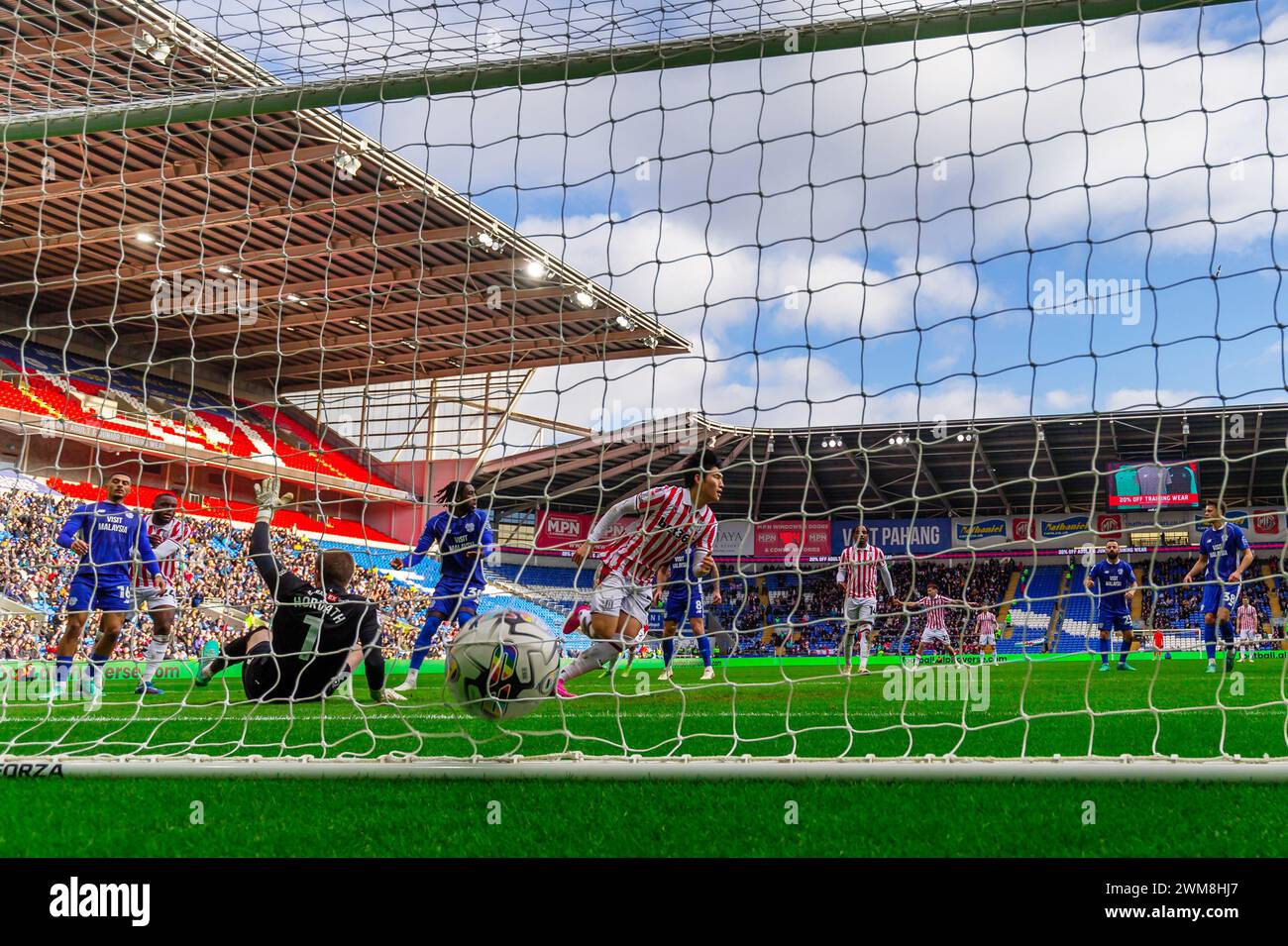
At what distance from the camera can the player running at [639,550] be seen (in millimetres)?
5996

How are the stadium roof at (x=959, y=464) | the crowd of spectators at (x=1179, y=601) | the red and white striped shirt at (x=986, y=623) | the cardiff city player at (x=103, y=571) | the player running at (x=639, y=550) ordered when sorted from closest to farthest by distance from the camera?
the player running at (x=639, y=550) → the cardiff city player at (x=103, y=571) → the red and white striped shirt at (x=986, y=623) → the crowd of spectators at (x=1179, y=601) → the stadium roof at (x=959, y=464)

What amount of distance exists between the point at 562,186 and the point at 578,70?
571 mm

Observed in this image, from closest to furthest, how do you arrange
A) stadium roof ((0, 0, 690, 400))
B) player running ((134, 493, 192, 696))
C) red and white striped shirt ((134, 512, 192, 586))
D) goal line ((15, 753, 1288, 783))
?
goal line ((15, 753, 1288, 783)) < player running ((134, 493, 192, 696)) < red and white striped shirt ((134, 512, 192, 586)) < stadium roof ((0, 0, 690, 400))

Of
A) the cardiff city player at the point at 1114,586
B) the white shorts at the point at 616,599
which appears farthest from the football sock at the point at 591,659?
the cardiff city player at the point at 1114,586

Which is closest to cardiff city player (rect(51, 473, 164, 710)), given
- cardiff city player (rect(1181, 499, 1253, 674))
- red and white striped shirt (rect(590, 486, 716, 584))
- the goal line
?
red and white striped shirt (rect(590, 486, 716, 584))

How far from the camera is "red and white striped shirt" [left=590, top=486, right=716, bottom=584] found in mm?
6094

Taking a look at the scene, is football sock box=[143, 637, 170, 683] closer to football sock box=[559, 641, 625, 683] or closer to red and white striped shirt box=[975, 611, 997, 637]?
football sock box=[559, 641, 625, 683]

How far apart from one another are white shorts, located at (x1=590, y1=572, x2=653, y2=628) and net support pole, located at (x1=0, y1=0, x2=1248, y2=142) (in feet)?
10.1

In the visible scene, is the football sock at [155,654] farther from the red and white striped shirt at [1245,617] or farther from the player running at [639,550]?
the red and white striped shirt at [1245,617]

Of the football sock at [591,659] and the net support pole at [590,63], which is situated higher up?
the net support pole at [590,63]

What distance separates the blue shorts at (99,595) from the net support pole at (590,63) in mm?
3758

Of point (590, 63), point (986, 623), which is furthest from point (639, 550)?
Result: point (986, 623)

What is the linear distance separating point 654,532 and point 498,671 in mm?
1939
